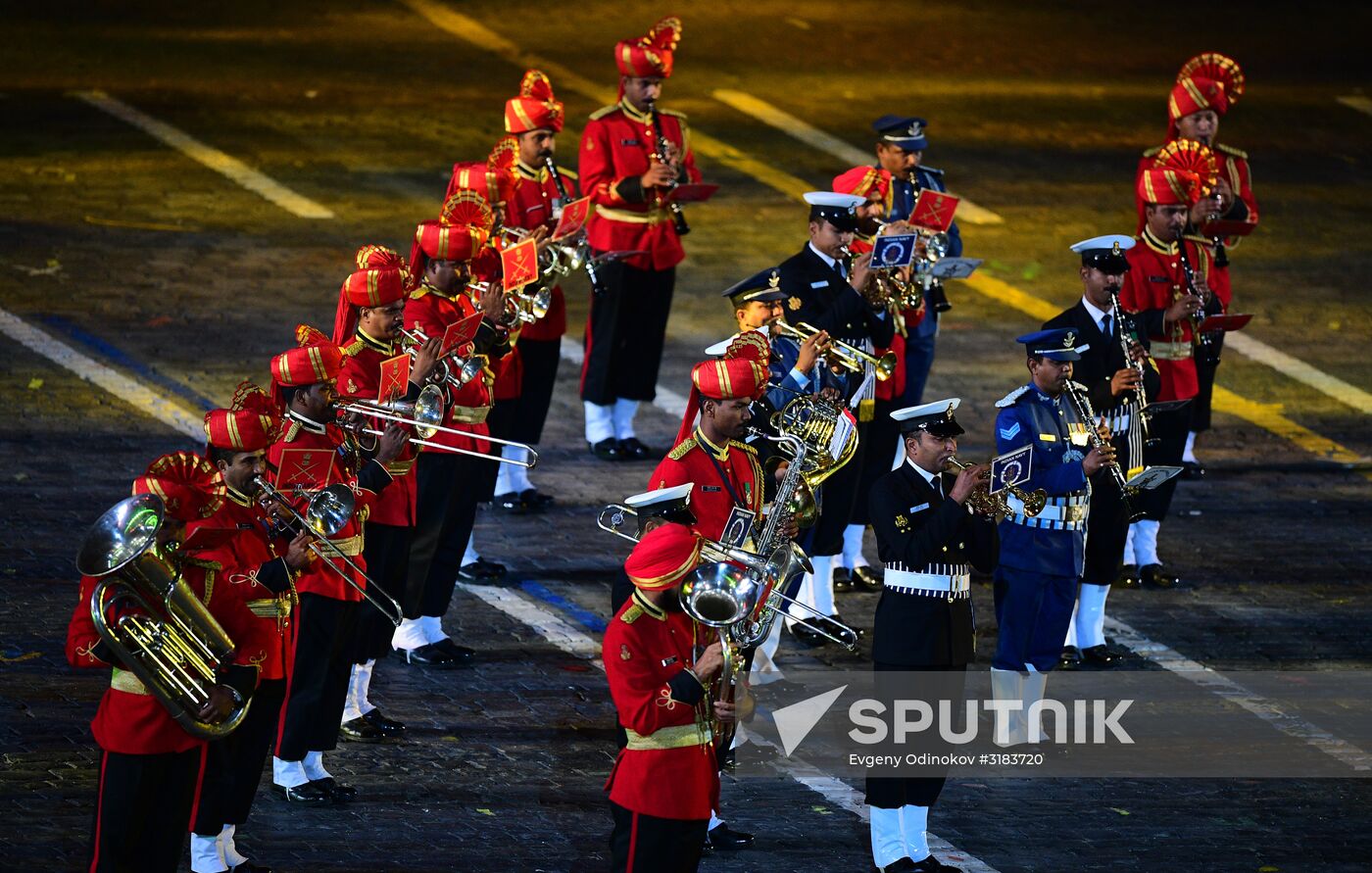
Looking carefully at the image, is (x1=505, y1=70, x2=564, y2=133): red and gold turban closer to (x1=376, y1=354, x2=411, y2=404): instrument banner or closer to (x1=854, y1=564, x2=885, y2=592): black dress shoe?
(x1=854, y1=564, x2=885, y2=592): black dress shoe

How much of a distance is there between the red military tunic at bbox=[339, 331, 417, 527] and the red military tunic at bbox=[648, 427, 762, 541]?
5.44 ft

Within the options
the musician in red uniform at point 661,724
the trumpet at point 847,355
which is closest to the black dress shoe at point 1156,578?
the trumpet at point 847,355

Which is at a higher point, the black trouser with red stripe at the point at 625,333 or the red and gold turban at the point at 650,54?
the red and gold turban at the point at 650,54

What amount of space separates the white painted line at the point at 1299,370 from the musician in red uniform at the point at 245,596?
461 inches

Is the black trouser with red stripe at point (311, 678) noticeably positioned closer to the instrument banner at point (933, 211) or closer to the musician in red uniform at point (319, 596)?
the musician in red uniform at point (319, 596)

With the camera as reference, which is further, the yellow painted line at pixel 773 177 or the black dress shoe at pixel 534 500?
the yellow painted line at pixel 773 177

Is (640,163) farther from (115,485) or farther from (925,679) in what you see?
(925,679)

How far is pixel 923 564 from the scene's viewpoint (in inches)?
464

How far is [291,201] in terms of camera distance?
2380 cm

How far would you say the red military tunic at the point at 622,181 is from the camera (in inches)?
705

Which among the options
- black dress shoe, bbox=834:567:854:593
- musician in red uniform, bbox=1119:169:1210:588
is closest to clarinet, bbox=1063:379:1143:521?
musician in red uniform, bbox=1119:169:1210:588

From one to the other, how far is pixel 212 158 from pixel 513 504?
962 centimetres

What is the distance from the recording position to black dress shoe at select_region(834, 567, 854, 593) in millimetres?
15742

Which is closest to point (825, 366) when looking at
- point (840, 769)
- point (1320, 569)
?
point (840, 769)
